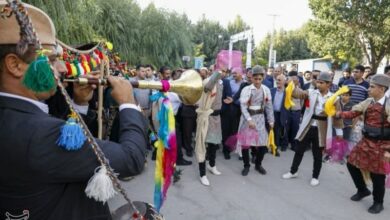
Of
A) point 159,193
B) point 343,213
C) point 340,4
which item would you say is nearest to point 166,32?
point 340,4

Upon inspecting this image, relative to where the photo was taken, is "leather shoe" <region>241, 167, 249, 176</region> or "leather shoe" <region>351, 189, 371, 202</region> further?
"leather shoe" <region>241, 167, 249, 176</region>

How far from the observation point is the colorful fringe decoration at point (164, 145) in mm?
2072

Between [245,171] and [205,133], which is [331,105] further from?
[205,133]

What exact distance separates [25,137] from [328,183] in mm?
5429

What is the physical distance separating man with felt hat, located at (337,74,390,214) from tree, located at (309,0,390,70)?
51.0 ft

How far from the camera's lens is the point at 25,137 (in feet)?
3.89

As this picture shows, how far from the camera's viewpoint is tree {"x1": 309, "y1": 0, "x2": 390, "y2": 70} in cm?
1839

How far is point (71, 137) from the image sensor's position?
118 cm

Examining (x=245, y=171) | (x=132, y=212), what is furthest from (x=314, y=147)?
(x=132, y=212)

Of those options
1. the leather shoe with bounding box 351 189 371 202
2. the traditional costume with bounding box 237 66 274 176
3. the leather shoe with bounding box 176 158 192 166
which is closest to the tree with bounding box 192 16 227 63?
the leather shoe with bounding box 176 158 192 166

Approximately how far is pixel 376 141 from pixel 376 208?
2.89ft

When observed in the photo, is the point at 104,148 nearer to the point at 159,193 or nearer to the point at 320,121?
the point at 159,193

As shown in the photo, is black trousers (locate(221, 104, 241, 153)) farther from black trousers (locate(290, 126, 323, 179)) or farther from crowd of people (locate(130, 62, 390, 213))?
black trousers (locate(290, 126, 323, 179))

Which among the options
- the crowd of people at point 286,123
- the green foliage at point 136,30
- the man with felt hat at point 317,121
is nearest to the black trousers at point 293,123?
the crowd of people at point 286,123
